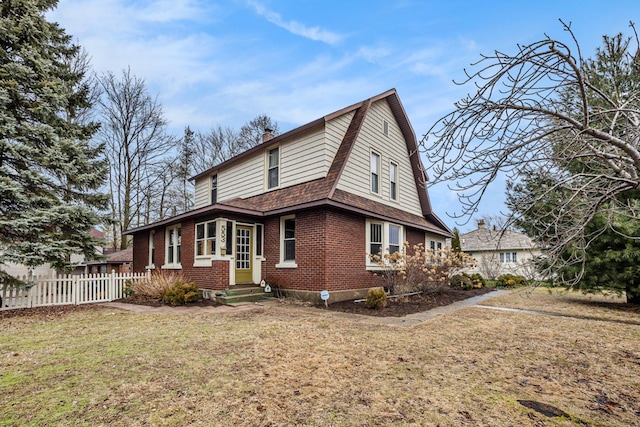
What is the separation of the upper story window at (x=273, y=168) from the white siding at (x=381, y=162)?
3.06 meters

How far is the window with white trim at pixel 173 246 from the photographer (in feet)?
44.4

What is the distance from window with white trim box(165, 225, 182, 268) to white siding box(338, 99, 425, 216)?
737 cm

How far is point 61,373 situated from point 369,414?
394cm

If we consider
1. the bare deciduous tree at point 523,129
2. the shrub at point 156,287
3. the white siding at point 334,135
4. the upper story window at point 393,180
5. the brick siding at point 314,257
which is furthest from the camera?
the upper story window at point 393,180

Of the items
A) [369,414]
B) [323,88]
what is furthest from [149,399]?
[323,88]

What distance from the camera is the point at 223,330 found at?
6.47m

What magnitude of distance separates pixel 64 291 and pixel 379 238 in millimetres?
10915

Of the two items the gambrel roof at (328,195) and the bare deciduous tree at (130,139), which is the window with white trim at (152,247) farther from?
the bare deciduous tree at (130,139)

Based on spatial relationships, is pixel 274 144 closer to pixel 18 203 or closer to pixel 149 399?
pixel 18 203

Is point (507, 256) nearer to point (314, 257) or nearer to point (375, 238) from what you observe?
point (375, 238)

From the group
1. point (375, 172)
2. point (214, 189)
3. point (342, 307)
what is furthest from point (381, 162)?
point (214, 189)

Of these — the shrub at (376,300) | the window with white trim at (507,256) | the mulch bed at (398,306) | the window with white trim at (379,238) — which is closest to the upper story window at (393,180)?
the window with white trim at (379,238)

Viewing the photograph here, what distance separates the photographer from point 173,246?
550 inches

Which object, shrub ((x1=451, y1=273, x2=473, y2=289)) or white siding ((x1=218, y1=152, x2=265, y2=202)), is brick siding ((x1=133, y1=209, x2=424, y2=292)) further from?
shrub ((x1=451, y1=273, x2=473, y2=289))
